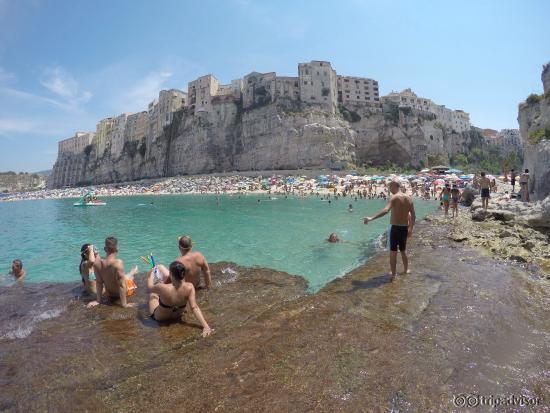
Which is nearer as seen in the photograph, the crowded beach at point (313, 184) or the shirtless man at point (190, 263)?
the shirtless man at point (190, 263)

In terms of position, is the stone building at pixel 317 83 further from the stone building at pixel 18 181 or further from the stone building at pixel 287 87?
the stone building at pixel 18 181

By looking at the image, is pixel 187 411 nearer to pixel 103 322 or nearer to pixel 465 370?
pixel 465 370

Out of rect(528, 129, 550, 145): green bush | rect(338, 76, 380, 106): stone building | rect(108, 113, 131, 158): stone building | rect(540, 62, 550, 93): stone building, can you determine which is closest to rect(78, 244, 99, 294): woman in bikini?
rect(528, 129, 550, 145): green bush

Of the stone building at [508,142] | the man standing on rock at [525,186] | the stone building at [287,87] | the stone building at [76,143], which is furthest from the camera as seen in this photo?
the stone building at [76,143]

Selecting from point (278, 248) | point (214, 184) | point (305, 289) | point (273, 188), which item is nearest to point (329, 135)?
point (273, 188)

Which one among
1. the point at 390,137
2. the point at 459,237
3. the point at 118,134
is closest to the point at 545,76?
the point at 459,237

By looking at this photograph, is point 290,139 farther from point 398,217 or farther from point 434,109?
point 398,217

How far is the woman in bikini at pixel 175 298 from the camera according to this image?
421 centimetres

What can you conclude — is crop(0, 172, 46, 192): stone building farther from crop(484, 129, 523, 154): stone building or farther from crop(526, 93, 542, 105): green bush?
crop(484, 129, 523, 154): stone building

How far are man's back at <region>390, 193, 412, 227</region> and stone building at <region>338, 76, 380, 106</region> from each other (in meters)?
71.6

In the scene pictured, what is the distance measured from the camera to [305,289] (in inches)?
253

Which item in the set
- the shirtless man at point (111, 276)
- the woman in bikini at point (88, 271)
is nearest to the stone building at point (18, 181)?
the woman in bikini at point (88, 271)

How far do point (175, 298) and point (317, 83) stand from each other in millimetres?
69835

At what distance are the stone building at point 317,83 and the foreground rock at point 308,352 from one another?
219 feet
